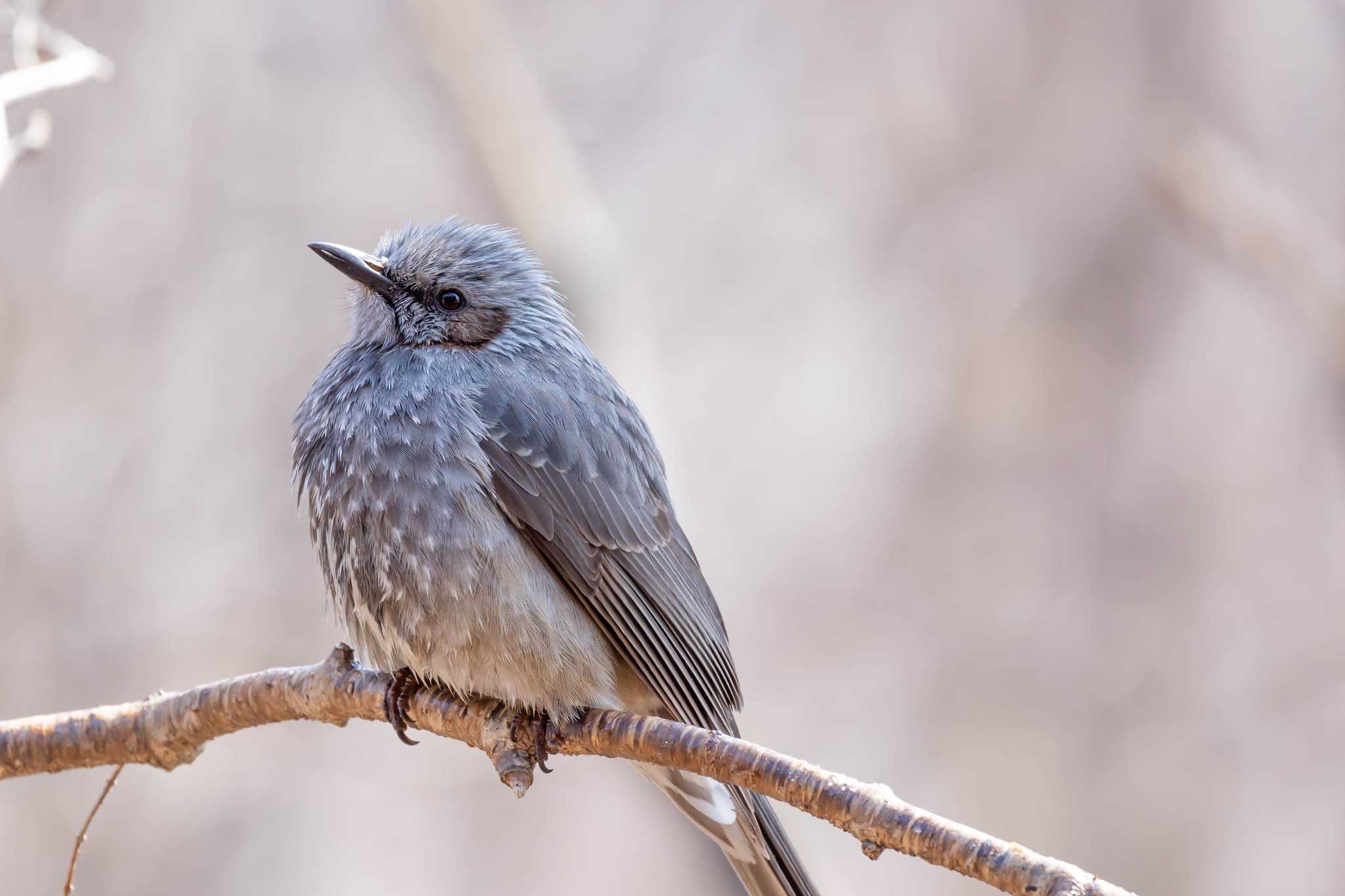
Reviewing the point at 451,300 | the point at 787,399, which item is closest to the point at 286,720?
the point at 451,300

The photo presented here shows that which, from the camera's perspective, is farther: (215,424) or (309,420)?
(215,424)

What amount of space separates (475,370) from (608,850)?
4.28 m

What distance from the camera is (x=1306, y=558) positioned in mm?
7234

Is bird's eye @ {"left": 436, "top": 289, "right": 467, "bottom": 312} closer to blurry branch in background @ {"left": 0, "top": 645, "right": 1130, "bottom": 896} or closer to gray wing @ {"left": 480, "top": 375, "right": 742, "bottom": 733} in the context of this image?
gray wing @ {"left": 480, "top": 375, "right": 742, "bottom": 733}

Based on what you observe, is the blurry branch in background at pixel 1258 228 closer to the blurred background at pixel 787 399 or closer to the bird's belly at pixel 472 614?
the blurred background at pixel 787 399

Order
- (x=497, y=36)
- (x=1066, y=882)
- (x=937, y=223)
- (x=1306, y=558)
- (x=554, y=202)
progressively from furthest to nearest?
(x=937, y=223)
(x=1306, y=558)
(x=497, y=36)
(x=554, y=202)
(x=1066, y=882)

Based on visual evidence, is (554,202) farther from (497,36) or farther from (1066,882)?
(1066,882)

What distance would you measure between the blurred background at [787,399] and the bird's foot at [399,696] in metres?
2.85

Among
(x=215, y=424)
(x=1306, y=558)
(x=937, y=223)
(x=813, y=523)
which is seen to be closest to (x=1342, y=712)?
(x=1306, y=558)

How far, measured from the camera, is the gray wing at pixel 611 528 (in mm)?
3414

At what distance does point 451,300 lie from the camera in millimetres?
3879

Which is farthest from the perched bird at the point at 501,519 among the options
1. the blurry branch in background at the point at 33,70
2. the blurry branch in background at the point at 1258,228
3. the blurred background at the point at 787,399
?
the blurry branch in background at the point at 1258,228

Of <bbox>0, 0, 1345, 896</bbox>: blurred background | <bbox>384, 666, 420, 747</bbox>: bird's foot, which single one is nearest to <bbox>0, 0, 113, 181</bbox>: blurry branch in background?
<bbox>384, 666, 420, 747</bbox>: bird's foot

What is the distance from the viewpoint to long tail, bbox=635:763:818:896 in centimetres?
344
